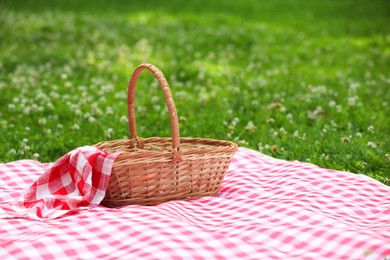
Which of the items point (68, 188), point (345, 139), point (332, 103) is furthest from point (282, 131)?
point (68, 188)

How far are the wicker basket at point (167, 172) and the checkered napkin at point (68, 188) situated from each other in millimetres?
97

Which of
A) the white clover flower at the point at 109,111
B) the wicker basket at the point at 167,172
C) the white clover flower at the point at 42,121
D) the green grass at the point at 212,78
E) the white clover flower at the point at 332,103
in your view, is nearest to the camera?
the wicker basket at the point at 167,172

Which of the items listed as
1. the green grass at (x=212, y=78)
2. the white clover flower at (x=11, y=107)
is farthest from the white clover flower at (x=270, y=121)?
the white clover flower at (x=11, y=107)

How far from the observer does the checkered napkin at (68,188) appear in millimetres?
4113

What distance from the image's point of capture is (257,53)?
37.4ft

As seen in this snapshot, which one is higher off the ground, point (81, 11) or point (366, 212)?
point (81, 11)

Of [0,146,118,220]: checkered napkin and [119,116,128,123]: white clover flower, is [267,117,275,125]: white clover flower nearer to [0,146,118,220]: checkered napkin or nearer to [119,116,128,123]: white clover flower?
[119,116,128,123]: white clover flower

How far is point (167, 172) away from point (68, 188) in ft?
2.02

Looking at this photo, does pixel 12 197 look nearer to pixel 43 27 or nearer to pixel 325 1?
pixel 43 27

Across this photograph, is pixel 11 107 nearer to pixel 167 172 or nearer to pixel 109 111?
pixel 109 111

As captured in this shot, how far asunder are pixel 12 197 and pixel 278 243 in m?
1.83

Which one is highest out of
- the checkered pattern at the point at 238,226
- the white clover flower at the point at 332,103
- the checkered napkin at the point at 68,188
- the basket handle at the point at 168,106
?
the basket handle at the point at 168,106

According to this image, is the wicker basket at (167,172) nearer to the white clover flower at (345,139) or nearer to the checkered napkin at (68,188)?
the checkered napkin at (68,188)

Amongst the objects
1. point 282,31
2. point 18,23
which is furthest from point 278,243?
point 18,23
